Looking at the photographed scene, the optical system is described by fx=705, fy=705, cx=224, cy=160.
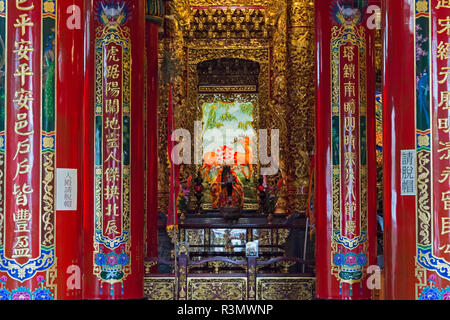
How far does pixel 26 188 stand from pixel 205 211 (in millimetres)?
8340

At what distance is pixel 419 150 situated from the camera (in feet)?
13.9

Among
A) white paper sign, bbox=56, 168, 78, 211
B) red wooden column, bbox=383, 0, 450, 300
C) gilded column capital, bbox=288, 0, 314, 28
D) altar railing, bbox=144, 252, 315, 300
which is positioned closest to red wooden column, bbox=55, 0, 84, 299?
white paper sign, bbox=56, 168, 78, 211

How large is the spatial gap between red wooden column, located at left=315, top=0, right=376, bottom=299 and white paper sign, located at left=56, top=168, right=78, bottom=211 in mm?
3440

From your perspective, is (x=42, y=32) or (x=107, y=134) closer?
(x=42, y=32)

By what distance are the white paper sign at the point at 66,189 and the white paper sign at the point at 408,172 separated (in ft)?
6.71

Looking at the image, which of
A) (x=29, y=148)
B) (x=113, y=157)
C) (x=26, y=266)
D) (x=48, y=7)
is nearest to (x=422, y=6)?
(x=48, y=7)

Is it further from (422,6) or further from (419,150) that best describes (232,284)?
(422,6)

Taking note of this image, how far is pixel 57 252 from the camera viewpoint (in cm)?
438

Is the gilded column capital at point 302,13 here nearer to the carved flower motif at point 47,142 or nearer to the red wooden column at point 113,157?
the red wooden column at point 113,157

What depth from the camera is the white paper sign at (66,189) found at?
439cm

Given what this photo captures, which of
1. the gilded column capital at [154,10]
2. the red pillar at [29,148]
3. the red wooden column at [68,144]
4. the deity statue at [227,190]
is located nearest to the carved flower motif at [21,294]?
the red pillar at [29,148]

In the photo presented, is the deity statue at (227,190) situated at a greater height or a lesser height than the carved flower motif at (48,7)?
lesser
